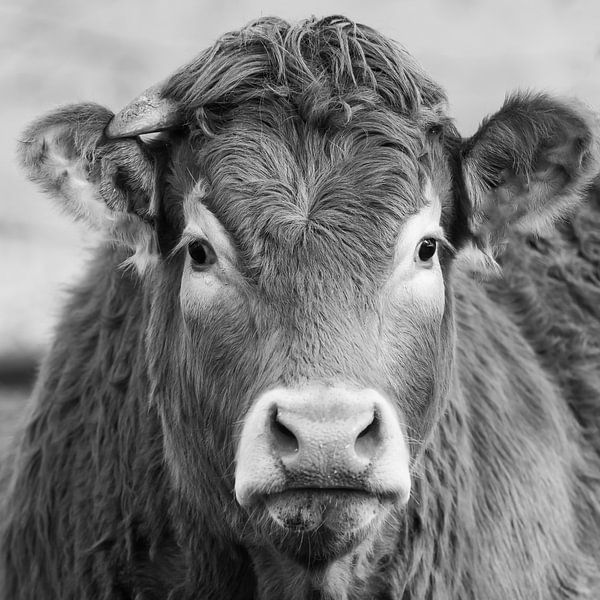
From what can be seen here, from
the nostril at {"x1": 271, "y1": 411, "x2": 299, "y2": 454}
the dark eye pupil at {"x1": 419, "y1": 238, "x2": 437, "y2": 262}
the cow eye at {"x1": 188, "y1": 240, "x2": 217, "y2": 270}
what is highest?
the dark eye pupil at {"x1": 419, "y1": 238, "x2": 437, "y2": 262}

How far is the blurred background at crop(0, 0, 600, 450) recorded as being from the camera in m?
12.1

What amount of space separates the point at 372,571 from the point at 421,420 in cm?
62

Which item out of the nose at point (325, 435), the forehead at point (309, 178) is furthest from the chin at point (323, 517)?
the forehead at point (309, 178)

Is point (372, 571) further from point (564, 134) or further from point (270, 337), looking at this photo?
point (564, 134)

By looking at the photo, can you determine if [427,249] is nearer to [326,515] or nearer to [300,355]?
[300,355]

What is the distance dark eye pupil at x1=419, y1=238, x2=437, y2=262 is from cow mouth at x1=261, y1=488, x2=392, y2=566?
3.07ft

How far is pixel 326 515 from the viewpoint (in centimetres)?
350

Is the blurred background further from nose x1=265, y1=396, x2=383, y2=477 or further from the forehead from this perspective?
nose x1=265, y1=396, x2=383, y2=477

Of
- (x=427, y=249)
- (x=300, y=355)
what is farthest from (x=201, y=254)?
(x=427, y=249)

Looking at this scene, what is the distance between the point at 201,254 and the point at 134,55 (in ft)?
32.9

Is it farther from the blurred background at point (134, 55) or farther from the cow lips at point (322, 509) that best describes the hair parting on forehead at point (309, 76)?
the blurred background at point (134, 55)

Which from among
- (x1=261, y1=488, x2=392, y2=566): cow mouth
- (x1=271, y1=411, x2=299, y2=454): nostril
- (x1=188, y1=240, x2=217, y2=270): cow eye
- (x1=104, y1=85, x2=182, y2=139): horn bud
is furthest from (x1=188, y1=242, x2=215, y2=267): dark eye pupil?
(x1=261, y1=488, x2=392, y2=566): cow mouth

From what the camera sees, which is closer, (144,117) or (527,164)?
(144,117)

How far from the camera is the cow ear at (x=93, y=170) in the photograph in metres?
4.17
